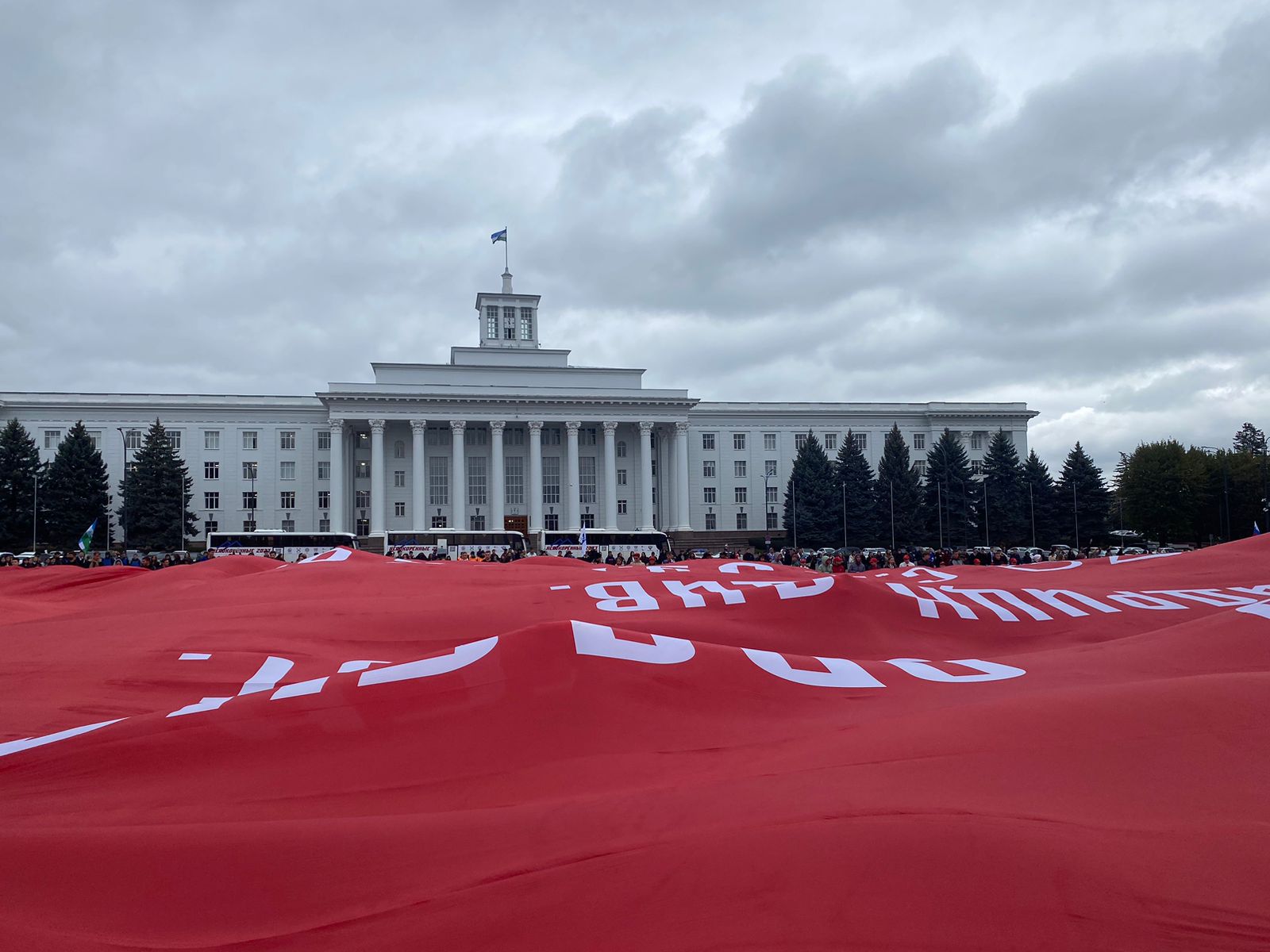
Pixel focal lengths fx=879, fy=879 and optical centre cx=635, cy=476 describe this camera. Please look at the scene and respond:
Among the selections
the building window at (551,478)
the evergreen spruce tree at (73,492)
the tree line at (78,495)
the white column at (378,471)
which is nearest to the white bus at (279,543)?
the tree line at (78,495)

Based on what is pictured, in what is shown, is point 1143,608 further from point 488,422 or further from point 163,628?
point 488,422

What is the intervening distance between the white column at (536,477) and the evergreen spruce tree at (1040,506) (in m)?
33.2

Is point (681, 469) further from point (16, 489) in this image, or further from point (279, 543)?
point (16, 489)

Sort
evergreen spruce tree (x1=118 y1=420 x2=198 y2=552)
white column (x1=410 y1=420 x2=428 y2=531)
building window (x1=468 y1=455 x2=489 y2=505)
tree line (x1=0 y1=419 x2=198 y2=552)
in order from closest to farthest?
tree line (x1=0 y1=419 x2=198 y2=552) < evergreen spruce tree (x1=118 y1=420 x2=198 y2=552) < white column (x1=410 y1=420 x2=428 y2=531) < building window (x1=468 y1=455 x2=489 y2=505)

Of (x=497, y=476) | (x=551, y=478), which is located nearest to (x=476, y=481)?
(x=497, y=476)

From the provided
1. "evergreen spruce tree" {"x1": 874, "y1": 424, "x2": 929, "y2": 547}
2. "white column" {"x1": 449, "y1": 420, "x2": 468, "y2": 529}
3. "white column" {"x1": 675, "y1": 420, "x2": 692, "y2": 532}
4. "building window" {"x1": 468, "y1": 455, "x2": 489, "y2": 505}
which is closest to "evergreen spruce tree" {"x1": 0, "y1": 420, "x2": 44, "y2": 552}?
"white column" {"x1": 449, "y1": 420, "x2": 468, "y2": 529}

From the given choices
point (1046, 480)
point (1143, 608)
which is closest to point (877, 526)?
point (1046, 480)

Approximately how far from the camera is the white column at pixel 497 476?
6088 centimetres

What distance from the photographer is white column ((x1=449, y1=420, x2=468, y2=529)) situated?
60375mm

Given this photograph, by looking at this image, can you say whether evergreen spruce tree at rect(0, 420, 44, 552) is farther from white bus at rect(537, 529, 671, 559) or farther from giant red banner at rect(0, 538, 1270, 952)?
giant red banner at rect(0, 538, 1270, 952)

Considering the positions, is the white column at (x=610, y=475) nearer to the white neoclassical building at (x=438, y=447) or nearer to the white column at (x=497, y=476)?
the white neoclassical building at (x=438, y=447)

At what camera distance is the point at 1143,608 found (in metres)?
6.96

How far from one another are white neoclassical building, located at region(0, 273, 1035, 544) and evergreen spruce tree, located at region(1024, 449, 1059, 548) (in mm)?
17470

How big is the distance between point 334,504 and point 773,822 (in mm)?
60538
